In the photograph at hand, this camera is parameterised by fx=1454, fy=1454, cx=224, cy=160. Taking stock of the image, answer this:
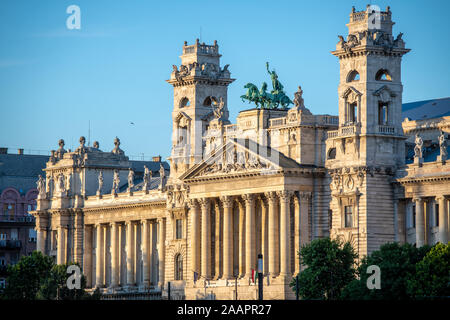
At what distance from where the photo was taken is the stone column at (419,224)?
132250 millimetres

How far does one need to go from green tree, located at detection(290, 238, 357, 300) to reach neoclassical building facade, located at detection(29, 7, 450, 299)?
389 centimetres

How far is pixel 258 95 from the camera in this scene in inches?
5782

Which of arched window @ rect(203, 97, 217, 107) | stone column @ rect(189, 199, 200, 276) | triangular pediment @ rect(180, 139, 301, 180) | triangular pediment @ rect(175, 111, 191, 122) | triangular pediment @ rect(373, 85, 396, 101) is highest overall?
arched window @ rect(203, 97, 217, 107)

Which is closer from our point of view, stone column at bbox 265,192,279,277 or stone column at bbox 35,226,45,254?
stone column at bbox 265,192,279,277

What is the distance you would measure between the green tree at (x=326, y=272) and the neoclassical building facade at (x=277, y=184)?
12.8ft

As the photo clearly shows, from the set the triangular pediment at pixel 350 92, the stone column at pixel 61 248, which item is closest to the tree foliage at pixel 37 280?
the stone column at pixel 61 248

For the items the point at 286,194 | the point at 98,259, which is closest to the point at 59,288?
the point at 98,259

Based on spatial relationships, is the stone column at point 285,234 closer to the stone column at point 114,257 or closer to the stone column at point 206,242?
the stone column at point 206,242

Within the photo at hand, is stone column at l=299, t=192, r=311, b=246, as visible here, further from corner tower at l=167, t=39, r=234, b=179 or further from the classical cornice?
the classical cornice

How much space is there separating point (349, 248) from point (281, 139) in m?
17.9

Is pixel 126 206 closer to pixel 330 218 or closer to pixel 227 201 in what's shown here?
pixel 227 201

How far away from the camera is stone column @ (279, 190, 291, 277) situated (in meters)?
140

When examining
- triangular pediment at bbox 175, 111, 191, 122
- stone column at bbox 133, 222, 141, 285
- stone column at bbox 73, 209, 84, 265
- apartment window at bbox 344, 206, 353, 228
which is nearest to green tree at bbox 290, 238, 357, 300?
apartment window at bbox 344, 206, 353, 228
